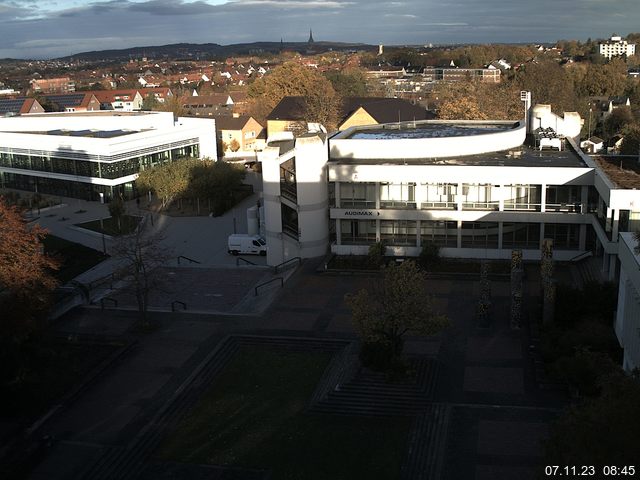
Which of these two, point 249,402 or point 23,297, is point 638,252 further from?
point 23,297

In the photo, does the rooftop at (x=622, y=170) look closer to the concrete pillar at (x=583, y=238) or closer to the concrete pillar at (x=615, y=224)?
the concrete pillar at (x=615, y=224)

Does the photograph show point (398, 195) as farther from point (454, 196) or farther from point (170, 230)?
point (170, 230)

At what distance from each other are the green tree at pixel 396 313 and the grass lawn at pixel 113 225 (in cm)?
2684

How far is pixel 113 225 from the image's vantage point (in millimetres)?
49188

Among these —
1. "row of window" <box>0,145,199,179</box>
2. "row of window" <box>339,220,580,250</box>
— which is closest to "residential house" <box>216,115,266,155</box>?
"row of window" <box>0,145,199,179</box>

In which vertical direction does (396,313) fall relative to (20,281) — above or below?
below

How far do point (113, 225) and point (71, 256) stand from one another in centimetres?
762

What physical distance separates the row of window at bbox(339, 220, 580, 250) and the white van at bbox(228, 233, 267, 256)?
491 centimetres

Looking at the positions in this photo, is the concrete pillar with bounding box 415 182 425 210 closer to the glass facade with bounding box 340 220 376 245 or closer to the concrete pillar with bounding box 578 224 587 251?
the glass facade with bounding box 340 220 376 245

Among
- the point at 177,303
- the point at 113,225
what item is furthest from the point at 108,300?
the point at 113,225

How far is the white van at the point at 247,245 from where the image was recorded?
40.4 meters

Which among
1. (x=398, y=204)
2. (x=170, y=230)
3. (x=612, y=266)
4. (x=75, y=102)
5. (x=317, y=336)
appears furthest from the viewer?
(x=75, y=102)

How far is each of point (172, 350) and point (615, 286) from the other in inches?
683

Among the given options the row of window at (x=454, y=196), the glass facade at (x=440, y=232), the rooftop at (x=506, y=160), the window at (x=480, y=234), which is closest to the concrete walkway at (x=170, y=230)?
the row of window at (x=454, y=196)
